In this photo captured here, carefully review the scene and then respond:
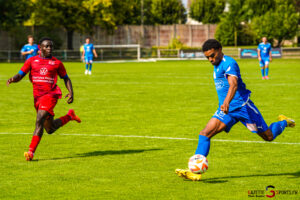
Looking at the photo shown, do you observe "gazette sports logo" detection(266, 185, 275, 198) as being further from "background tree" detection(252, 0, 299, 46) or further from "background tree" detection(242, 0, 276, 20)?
"background tree" detection(242, 0, 276, 20)

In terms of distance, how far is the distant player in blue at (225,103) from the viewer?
8.21m

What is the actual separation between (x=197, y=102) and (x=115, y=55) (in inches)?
1832

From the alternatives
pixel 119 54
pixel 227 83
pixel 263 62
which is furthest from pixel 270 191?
pixel 119 54

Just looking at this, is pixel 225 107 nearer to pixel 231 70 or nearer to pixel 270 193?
pixel 231 70

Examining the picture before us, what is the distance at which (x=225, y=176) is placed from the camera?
8.55 m

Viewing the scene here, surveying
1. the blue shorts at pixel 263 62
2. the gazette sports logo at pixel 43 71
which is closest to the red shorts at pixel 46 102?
the gazette sports logo at pixel 43 71

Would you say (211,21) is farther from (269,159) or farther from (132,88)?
(269,159)

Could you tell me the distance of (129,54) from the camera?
6556cm

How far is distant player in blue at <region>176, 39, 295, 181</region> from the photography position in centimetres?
821

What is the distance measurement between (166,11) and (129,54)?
4553cm

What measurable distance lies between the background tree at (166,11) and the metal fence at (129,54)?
137 feet

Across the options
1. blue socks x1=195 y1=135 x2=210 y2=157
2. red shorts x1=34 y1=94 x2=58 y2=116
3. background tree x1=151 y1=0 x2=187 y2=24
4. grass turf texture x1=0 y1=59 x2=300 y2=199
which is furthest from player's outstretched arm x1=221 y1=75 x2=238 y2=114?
background tree x1=151 y1=0 x2=187 y2=24

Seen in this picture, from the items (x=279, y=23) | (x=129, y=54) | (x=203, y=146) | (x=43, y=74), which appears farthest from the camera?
(x=279, y=23)

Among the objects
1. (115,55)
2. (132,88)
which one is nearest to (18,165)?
(132,88)
